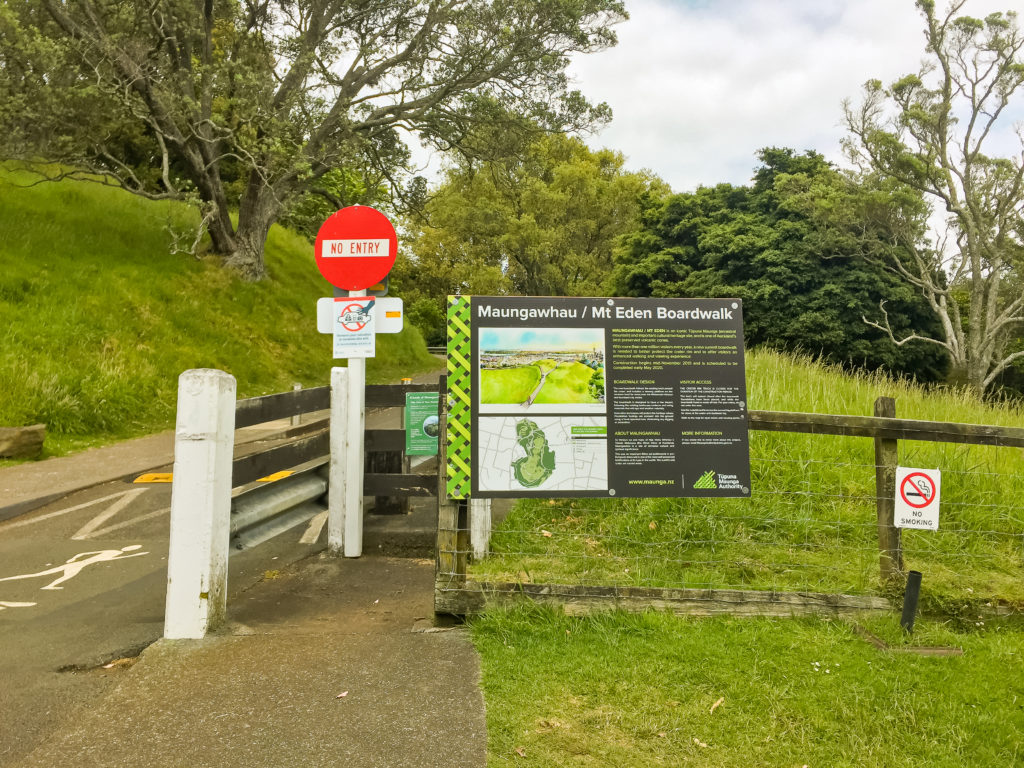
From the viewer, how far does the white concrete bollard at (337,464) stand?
19.0 feet

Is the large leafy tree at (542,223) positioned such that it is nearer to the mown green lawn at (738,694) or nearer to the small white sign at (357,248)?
the small white sign at (357,248)

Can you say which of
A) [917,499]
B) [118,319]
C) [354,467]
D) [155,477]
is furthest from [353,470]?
[118,319]

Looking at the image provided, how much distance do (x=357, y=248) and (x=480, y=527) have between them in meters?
2.54

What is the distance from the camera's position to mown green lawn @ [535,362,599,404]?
13.4ft

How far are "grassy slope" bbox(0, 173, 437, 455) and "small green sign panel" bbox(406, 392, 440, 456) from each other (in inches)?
266

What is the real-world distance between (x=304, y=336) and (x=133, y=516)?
12969mm

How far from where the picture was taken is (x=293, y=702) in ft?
10.2

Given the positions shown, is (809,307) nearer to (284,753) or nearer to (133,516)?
(133,516)

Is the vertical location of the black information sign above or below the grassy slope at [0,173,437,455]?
below

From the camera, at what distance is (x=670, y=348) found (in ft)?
14.0

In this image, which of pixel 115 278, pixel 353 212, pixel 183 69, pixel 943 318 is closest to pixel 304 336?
pixel 115 278

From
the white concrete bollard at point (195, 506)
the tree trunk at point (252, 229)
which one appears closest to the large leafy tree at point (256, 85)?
the tree trunk at point (252, 229)

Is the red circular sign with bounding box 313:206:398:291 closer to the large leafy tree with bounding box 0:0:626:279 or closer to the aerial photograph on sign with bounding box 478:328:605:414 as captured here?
the aerial photograph on sign with bounding box 478:328:605:414

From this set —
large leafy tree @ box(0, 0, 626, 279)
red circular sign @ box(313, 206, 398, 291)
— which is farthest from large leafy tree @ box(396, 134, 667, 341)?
red circular sign @ box(313, 206, 398, 291)
